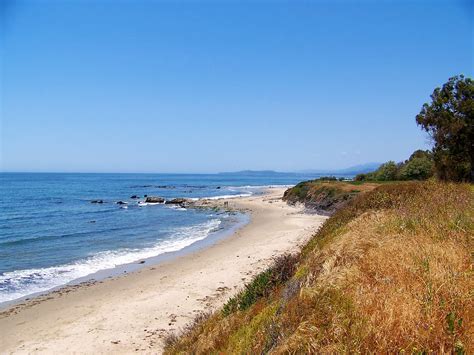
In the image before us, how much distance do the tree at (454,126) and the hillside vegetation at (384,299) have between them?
72.0 ft

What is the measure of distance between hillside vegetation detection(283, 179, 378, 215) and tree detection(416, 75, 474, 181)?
10767mm

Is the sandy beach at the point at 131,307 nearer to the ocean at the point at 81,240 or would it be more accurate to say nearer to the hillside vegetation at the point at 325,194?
the ocean at the point at 81,240

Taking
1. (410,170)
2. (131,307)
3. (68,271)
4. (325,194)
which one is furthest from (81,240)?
(410,170)

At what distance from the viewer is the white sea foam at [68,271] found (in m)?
16.0

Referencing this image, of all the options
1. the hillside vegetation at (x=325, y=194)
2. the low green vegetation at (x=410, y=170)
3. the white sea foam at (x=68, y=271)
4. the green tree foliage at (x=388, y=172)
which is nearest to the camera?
the white sea foam at (x=68, y=271)

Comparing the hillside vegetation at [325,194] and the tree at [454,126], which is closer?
the tree at [454,126]

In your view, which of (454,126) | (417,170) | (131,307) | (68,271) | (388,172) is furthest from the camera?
(388,172)

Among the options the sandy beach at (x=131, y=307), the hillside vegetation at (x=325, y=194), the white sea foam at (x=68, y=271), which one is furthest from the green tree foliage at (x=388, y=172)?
the white sea foam at (x=68, y=271)

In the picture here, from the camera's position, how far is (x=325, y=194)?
153 feet

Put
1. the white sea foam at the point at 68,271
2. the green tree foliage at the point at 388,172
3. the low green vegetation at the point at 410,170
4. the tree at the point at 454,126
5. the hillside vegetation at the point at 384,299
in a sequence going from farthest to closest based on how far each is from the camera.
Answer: the green tree foliage at the point at 388,172, the low green vegetation at the point at 410,170, the tree at the point at 454,126, the white sea foam at the point at 68,271, the hillside vegetation at the point at 384,299

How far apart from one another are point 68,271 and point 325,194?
3493 cm

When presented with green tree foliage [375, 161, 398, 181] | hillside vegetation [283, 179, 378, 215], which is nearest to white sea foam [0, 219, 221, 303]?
hillside vegetation [283, 179, 378, 215]

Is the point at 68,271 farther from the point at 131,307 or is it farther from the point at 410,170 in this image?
the point at 410,170

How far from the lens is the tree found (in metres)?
25.5
